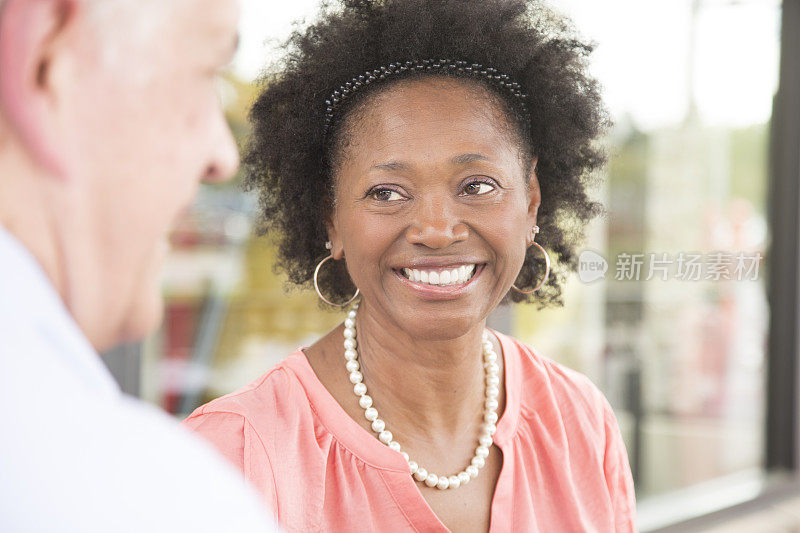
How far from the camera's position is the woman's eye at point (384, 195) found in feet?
4.28

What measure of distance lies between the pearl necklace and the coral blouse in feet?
0.08

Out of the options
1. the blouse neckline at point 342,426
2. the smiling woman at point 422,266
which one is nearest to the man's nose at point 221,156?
the smiling woman at point 422,266

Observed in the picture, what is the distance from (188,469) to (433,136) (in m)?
0.88

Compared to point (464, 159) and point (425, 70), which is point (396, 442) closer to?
point (464, 159)

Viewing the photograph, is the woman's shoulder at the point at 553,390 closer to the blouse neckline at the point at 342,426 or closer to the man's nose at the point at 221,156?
the blouse neckline at the point at 342,426

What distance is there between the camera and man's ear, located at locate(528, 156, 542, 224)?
1.48m

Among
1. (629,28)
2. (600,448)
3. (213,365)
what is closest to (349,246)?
(600,448)

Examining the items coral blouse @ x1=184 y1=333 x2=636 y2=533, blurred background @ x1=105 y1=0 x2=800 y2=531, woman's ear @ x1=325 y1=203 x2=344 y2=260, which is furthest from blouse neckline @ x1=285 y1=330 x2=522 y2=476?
blurred background @ x1=105 y1=0 x2=800 y2=531

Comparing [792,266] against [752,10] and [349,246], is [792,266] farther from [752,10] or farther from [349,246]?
[349,246]

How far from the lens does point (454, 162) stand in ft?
4.17

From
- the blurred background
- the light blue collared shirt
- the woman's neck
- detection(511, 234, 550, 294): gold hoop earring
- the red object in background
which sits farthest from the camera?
the blurred background

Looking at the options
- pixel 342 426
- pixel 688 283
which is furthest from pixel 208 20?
pixel 688 283

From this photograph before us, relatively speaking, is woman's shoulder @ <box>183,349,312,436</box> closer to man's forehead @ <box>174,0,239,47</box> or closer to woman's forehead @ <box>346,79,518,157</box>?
woman's forehead @ <box>346,79,518,157</box>

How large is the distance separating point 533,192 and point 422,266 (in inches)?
12.5
